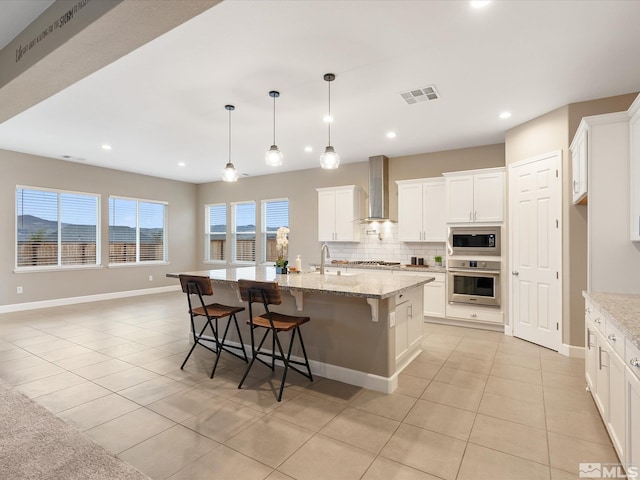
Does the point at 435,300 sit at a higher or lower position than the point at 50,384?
higher

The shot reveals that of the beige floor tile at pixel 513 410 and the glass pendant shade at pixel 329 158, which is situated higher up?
the glass pendant shade at pixel 329 158

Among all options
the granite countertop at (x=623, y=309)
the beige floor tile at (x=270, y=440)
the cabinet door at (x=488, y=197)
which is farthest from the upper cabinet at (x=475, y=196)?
the beige floor tile at (x=270, y=440)

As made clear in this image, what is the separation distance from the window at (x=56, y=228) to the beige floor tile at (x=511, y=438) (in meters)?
7.91

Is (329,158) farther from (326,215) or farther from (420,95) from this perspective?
(326,215)

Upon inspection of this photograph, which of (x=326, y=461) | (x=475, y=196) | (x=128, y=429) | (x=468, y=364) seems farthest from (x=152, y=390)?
(x=475, y=196)

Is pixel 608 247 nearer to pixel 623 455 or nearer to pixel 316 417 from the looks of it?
pixel 623 455

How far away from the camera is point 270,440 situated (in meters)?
2.23

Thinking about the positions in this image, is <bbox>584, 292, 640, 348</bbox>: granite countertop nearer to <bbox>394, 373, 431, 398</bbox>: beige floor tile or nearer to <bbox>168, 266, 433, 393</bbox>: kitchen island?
<bbox>168, 266, 433, 393</bbox>: kitchen island

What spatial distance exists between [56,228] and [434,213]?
748 cm

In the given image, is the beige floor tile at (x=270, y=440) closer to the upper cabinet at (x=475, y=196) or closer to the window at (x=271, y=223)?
the upper cabinet at (x=475, y=196)

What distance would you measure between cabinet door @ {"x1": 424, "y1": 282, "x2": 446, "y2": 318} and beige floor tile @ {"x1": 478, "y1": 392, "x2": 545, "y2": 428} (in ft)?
8.24

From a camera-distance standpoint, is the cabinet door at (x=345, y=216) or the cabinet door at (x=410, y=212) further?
the cabinet door at (x=345, y=216)

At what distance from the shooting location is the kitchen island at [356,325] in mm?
2928

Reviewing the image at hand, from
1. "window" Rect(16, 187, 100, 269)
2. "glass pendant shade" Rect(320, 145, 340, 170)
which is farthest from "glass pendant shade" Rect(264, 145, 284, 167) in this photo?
"window" Rect(16, 187, 100, 269)
